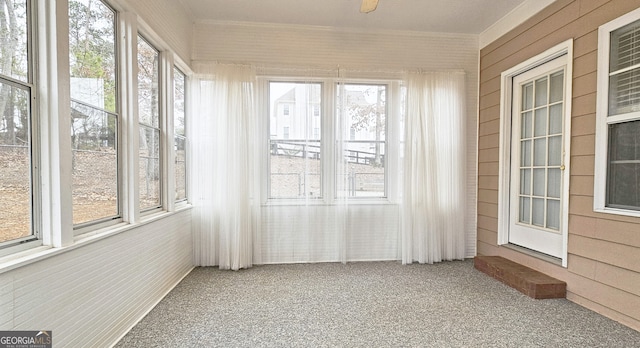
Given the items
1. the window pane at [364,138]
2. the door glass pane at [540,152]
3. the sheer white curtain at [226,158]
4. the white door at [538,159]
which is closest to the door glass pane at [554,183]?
the white door at [538,159]

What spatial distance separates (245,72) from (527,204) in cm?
356

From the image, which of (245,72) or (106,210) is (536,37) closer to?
(245,72)

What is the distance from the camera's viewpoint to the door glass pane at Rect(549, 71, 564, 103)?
114 inches

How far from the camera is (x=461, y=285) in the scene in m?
3.08

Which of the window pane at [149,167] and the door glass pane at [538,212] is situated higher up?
the window pane at [149,167]

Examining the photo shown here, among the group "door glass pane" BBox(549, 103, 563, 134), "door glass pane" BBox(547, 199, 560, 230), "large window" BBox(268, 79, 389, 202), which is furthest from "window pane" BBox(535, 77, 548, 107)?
"large window" BBox(268, 79, 389, 202)

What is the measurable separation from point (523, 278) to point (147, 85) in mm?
3931

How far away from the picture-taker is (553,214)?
2.99 metres

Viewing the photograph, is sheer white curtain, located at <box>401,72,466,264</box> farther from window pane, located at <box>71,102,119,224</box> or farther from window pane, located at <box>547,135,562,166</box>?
window pane, located at <box>71,102,119,224</box>

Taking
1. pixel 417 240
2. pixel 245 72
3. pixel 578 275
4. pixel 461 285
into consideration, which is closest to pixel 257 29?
pixel 245 72

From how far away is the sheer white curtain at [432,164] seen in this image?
3791 millimetres

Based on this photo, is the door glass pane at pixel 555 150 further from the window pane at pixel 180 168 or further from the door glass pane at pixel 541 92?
the window pane at pixel 180 168

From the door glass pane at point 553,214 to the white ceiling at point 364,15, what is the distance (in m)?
2.16

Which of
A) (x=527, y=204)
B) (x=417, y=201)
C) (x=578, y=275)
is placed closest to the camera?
(x=578, y=275)
